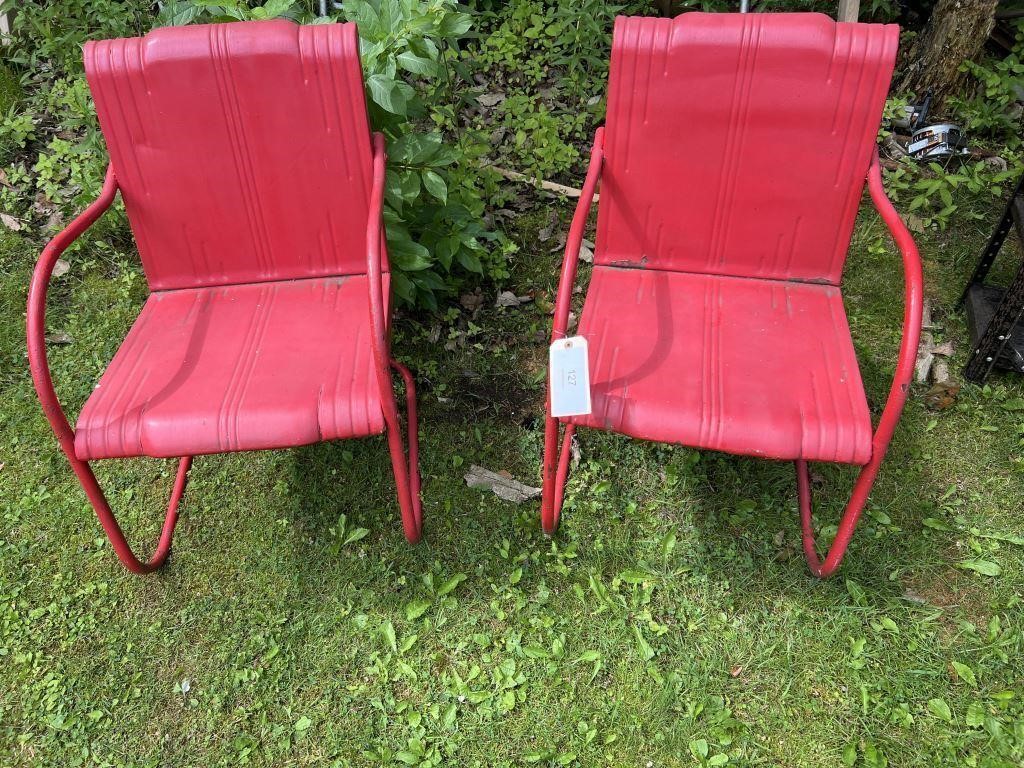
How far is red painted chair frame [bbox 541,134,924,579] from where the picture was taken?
1.70 m

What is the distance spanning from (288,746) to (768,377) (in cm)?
153

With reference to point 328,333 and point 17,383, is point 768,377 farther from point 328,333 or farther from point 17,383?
point 17,383

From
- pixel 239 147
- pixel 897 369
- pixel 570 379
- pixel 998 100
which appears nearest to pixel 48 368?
pixel 239 147

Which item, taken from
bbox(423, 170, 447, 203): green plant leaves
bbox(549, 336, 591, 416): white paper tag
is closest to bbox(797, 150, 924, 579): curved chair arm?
bbox(549, 336, 591, 416): white paper tag

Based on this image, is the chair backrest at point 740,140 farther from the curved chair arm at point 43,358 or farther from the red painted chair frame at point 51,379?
the curved chair arm at point 43,358

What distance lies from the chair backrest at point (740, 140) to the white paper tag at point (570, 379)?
22.3 inches

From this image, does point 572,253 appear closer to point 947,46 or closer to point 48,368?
point 48,368

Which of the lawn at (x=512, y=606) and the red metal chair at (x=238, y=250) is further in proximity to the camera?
the lawn at (x=512, y=606)

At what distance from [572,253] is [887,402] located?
0.86 meters

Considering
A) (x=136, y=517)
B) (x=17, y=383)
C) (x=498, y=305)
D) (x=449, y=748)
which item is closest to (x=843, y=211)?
(x=498, y=305)

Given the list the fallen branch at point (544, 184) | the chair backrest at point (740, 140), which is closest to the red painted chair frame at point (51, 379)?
the chair backrest at point (740, 140)

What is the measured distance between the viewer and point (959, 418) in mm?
2598

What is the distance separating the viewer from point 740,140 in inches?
79.9

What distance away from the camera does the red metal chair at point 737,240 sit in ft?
5.90
